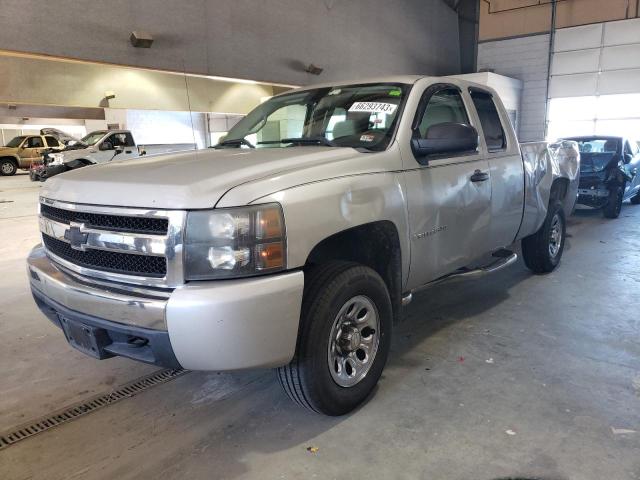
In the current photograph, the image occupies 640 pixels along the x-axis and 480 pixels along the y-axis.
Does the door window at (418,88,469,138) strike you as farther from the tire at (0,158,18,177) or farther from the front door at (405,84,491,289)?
the tire at (0,158,18,177)

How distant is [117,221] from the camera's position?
2.31 meters

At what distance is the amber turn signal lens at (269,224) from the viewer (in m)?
2.14

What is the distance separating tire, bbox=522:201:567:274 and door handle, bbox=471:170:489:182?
5.47 ft

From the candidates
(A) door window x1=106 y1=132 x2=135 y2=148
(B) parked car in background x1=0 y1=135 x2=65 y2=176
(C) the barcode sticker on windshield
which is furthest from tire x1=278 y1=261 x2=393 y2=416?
(B) parked car in background x1=0 y1=135 x2=65 y2=176

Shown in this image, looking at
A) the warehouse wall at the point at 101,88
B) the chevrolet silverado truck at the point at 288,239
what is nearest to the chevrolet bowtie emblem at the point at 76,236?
the chevrolet silverado truck at the point at 288,239

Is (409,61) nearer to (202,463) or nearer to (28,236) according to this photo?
(28,236)

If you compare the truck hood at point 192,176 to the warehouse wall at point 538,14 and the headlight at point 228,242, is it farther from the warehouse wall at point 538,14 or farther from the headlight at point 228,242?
the warehouse wall at point 538,14

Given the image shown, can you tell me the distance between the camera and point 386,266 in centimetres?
299

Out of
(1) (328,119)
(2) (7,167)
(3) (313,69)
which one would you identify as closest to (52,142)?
(2) (7,167)

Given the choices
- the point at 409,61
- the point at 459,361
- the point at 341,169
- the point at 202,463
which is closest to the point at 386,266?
Result: the point at 341,169

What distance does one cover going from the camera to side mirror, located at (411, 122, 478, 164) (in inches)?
119

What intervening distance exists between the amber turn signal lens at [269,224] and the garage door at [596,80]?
61.6 ft

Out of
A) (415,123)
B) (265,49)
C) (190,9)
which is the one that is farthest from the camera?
(265,49)

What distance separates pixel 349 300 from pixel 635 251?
545cm
